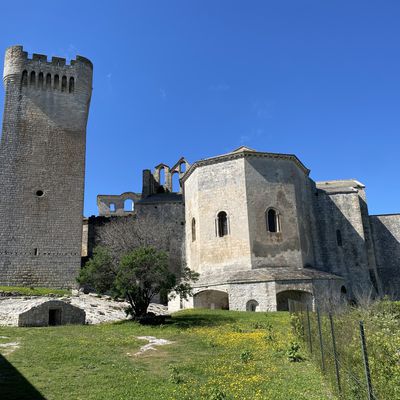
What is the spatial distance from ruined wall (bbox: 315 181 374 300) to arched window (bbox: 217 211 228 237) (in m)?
7.88

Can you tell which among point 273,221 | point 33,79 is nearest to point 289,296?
point 273,221

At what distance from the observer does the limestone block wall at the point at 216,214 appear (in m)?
26.5

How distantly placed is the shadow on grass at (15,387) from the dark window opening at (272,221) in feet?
64.6

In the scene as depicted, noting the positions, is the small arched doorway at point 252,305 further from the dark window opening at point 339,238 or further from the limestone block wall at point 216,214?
the dark window opening at point 339,238

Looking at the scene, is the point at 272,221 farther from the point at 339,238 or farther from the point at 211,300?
the point at 339,238

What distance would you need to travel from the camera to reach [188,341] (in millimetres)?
14133

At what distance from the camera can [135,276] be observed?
1873 cm

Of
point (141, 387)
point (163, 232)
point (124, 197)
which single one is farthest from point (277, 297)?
point (124, 197)

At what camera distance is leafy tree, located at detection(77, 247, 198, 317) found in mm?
18797

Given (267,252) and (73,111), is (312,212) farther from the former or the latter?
(73,111)

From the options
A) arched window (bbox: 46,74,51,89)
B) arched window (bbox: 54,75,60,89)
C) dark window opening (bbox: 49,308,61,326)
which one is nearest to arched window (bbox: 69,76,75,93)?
arched window (bbox: 54,75,60,89)

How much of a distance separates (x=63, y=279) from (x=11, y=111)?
47.7 ft

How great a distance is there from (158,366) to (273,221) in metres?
18.2

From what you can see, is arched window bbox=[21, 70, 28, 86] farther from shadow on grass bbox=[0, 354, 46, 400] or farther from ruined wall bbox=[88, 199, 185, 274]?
shadow on grass bbox=[0, 354, 46, 400]
